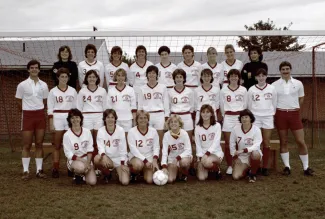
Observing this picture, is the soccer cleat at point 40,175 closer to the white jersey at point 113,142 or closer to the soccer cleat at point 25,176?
the soccer cleat at point 25,176

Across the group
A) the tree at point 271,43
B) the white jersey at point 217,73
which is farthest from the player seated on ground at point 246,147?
the tree at point 271,43

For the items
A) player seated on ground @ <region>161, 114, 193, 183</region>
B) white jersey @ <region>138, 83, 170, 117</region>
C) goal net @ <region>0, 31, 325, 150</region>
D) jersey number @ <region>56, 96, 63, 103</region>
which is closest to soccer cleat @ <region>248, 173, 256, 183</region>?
player seated on ground @ <region>161, 114, 193, 183</region>

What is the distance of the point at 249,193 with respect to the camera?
5211mm

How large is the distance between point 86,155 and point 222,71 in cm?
266

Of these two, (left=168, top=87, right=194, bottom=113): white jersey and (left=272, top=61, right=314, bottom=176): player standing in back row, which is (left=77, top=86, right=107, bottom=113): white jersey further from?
(left=272, top=61, right=314, bottom=176): player standing in back row

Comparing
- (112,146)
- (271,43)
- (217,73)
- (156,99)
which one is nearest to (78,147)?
(112,146)

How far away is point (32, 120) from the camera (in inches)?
242

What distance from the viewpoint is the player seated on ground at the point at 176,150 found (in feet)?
19.3

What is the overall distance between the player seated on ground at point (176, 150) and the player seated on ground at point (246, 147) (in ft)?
2.29

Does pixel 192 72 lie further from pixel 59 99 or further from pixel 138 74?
pixel 59 99

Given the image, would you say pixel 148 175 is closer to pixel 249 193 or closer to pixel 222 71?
pixel 249 193

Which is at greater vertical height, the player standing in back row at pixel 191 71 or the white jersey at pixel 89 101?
the player standing in back row at pixel 191 71

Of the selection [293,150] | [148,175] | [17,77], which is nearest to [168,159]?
[148,175]

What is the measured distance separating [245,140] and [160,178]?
55.2 inches
